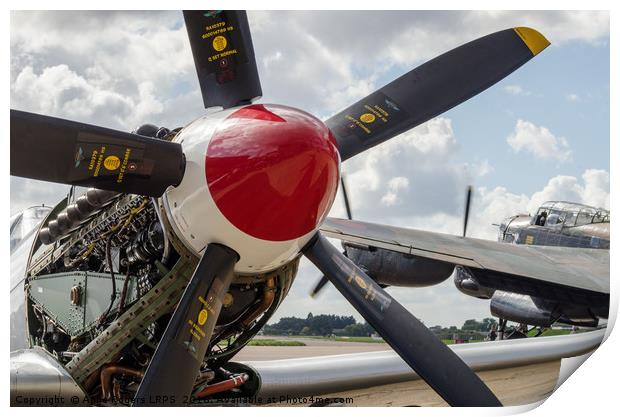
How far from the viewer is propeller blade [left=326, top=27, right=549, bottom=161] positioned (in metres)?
4.88

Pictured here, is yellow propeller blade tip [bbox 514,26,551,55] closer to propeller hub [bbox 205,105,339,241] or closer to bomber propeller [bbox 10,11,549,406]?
bomber propeller [bbox 10,11,549,406]

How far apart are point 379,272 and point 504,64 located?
25.0 ft

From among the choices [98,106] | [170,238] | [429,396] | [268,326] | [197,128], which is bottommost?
[429,396]

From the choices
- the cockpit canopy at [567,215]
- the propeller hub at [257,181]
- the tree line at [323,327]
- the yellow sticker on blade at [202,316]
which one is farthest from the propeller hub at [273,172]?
the cockpit canopy at [567,215]

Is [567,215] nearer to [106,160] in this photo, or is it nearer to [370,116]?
[370,116]

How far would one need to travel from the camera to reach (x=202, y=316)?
3902mm

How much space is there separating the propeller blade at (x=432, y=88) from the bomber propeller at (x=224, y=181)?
0.76 metres

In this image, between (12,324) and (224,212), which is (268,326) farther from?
(12,324)

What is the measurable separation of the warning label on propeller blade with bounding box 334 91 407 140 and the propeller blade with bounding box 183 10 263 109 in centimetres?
72

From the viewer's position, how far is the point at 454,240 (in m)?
10.6

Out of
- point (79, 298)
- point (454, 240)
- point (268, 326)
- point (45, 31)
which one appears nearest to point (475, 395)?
point (268, 326)

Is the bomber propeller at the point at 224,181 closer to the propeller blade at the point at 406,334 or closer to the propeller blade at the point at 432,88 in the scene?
the propeller blade at the point at 406,334

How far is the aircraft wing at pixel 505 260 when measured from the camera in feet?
27.6

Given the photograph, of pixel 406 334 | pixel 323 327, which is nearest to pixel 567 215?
pixel 323 327
